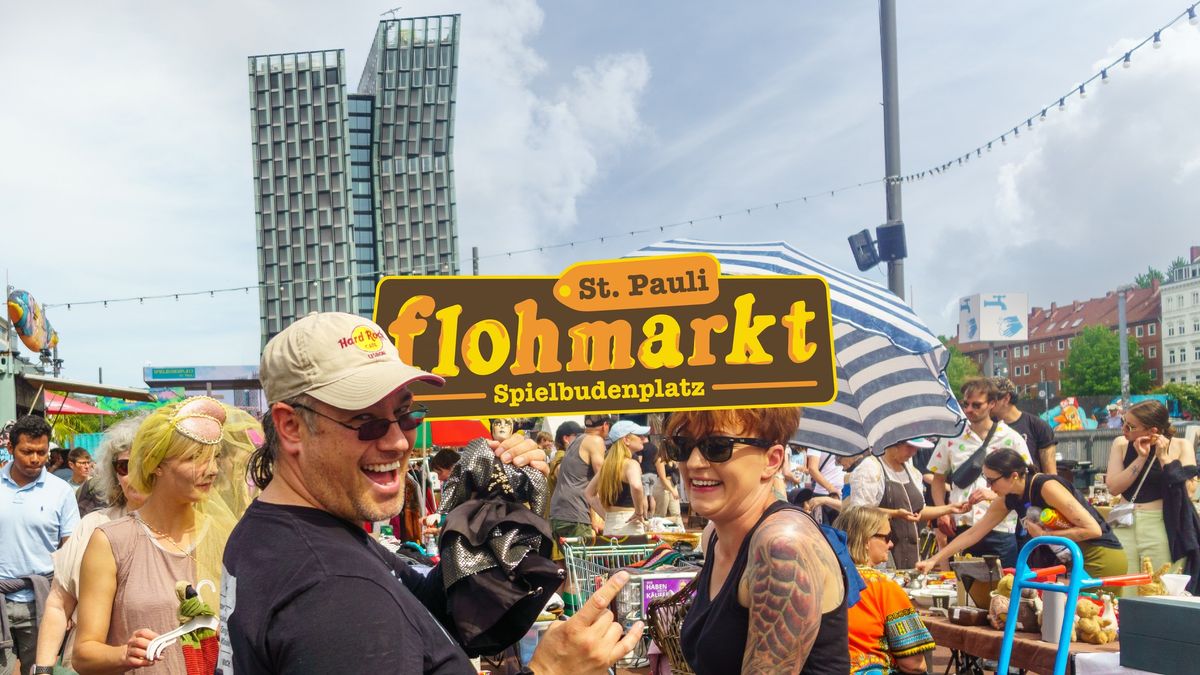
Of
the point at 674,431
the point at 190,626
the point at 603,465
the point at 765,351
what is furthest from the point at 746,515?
the point at 603,465

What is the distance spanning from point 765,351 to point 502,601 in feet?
5.36

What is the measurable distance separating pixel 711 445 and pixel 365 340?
1315 millimetres

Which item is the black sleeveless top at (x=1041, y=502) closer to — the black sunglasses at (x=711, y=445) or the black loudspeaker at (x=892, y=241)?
the black loudspeaker at (x=892, y=241)

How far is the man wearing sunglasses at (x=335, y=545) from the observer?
1431mm

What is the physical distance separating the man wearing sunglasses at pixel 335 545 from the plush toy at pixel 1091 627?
135 inches

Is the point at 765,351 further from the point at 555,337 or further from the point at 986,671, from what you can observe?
the point at 986,671

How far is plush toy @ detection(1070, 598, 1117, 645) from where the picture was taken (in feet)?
14.2

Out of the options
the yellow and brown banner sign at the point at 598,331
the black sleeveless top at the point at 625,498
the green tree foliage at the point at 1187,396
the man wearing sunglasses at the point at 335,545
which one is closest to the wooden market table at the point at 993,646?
the yellow and brown banner sign at the point at 598,331

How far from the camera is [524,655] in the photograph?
13.6 ft

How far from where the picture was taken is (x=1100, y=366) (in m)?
92.1

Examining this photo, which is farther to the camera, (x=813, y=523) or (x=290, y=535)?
(x=813, y=523)

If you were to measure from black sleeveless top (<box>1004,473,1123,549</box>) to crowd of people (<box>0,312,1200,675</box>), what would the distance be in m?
0.02

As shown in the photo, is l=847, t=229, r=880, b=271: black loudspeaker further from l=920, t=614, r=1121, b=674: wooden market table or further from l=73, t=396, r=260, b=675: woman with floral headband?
l=73, t=396, r=260, b=675: woman with floral headband

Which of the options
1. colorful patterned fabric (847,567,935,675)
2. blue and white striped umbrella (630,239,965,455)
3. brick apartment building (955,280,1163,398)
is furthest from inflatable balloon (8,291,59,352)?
brick apartment building (955,280,1163,398)
